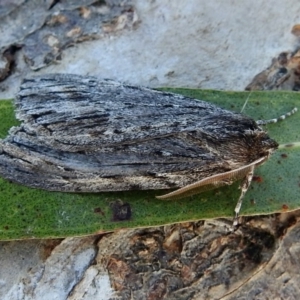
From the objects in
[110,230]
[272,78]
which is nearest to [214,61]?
[272,78]

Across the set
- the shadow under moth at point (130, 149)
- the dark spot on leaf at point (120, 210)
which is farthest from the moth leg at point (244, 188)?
the dark spot on leaf at point (120, 210)

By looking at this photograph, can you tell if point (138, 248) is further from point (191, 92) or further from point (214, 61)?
point (214, 61)

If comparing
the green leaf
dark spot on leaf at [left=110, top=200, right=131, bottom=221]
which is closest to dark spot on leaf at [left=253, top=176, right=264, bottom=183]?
the green leaf

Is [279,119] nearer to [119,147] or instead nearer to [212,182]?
[212,182]

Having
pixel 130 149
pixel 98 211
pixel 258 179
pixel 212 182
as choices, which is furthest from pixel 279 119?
pixel 98 211

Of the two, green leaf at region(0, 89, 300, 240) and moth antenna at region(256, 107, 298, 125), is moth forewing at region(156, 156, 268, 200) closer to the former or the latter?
green leaf at region(0, 89, 300, 240)
